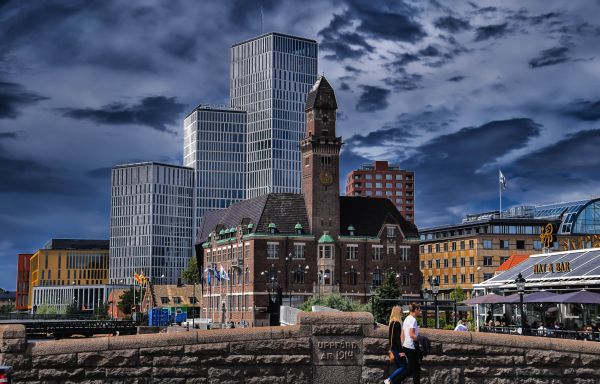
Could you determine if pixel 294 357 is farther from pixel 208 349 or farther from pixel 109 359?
pixel 109 359

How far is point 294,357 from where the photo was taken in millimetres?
21078

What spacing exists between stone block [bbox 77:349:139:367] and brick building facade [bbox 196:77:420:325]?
104 m

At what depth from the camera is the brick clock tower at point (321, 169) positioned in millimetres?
132125

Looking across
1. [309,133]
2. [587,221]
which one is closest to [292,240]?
[309,133]

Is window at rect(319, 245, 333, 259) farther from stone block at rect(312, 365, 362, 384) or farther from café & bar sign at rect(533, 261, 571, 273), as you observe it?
stone block at rect(312, 365, 362, 384)

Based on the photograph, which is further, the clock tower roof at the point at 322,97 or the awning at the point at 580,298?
the clock tower roof at the point at 322,97

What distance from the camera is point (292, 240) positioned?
130 metres

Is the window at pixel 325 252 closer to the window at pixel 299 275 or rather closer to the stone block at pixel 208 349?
the window at pixel 299 275

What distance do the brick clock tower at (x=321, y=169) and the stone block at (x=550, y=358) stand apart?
359 feet

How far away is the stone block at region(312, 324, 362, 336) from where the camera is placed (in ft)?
69.7

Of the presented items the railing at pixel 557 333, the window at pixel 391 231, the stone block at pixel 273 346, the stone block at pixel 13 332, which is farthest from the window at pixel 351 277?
the stone block at pixel 13 332

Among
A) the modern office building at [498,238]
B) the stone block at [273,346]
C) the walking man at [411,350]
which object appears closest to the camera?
the walking man at [411,350]

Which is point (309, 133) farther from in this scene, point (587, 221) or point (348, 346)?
point (348, 346)

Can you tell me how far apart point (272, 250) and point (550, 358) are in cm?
10706
